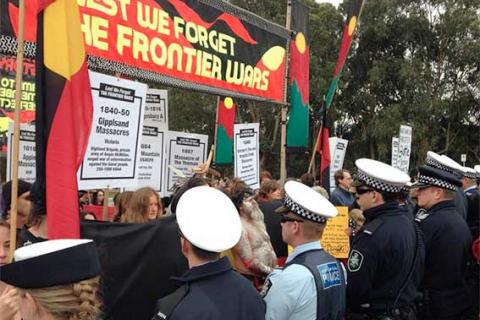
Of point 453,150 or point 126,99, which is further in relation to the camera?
point 453,150

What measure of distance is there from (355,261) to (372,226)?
0.94 ft

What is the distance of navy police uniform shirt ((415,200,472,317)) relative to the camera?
499cm

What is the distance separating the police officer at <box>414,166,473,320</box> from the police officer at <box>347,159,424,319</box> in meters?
0.69

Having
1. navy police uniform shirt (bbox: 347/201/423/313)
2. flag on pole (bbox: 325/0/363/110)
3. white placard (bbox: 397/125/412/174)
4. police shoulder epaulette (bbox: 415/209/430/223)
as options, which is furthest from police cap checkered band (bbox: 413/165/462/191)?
white placard (bbox: 397/125/412/174)

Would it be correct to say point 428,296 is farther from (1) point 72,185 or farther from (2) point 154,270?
(1) point 72,185

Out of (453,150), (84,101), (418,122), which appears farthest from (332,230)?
(453,150)

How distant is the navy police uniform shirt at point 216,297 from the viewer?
2.50 meters

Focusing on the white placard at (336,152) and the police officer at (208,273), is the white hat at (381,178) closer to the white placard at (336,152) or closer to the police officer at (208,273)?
the police officer at (208,273)

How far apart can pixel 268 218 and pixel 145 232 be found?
8.65 ft

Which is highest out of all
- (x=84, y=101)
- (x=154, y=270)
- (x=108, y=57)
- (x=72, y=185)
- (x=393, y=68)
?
(x=393, y=68)

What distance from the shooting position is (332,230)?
20.5 feet

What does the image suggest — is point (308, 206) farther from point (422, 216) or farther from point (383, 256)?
point (422, 216)

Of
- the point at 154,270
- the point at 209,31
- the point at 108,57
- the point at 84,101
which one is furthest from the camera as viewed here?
the point at 209,31

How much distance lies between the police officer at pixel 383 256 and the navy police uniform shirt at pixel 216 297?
1.48 meters
